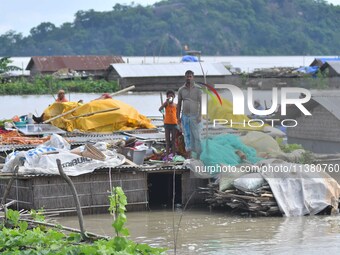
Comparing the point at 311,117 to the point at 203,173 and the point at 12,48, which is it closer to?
the point at 203,173

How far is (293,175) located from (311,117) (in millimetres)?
4094

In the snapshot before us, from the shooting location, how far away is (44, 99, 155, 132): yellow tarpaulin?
54.1 feet

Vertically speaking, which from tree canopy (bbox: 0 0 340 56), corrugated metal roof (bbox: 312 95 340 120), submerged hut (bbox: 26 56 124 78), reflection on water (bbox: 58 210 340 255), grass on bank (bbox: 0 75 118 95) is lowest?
reflection on water (bbox: 58 210 340 255)

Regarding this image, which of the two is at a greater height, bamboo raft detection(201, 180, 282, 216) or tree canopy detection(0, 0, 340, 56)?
tree canopy detection(0, 0, 340, 56)

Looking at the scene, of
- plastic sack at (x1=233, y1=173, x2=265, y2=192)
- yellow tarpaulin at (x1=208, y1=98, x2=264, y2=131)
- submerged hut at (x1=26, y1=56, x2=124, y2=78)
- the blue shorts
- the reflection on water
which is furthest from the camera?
submerged hut at (x1=26, y1=56, x2=124, y2=78)

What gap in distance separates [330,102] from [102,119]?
3.91 meters

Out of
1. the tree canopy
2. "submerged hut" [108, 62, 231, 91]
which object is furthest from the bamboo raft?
the tree canopy

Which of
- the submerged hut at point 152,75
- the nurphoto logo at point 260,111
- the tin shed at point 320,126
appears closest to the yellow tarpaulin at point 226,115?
the nurphoto logo at point 260,111

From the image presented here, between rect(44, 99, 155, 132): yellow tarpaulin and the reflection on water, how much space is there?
444cm

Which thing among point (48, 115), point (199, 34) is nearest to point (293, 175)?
point (48, 115)

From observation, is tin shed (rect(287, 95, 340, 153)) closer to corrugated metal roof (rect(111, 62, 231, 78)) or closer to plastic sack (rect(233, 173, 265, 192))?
plastic sack (rect(233, 173, 265, 192))

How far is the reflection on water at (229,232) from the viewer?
408 inches

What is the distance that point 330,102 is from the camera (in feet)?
51.2

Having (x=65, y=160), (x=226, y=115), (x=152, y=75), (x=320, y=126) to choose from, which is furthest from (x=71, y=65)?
(x=65, y=160)
